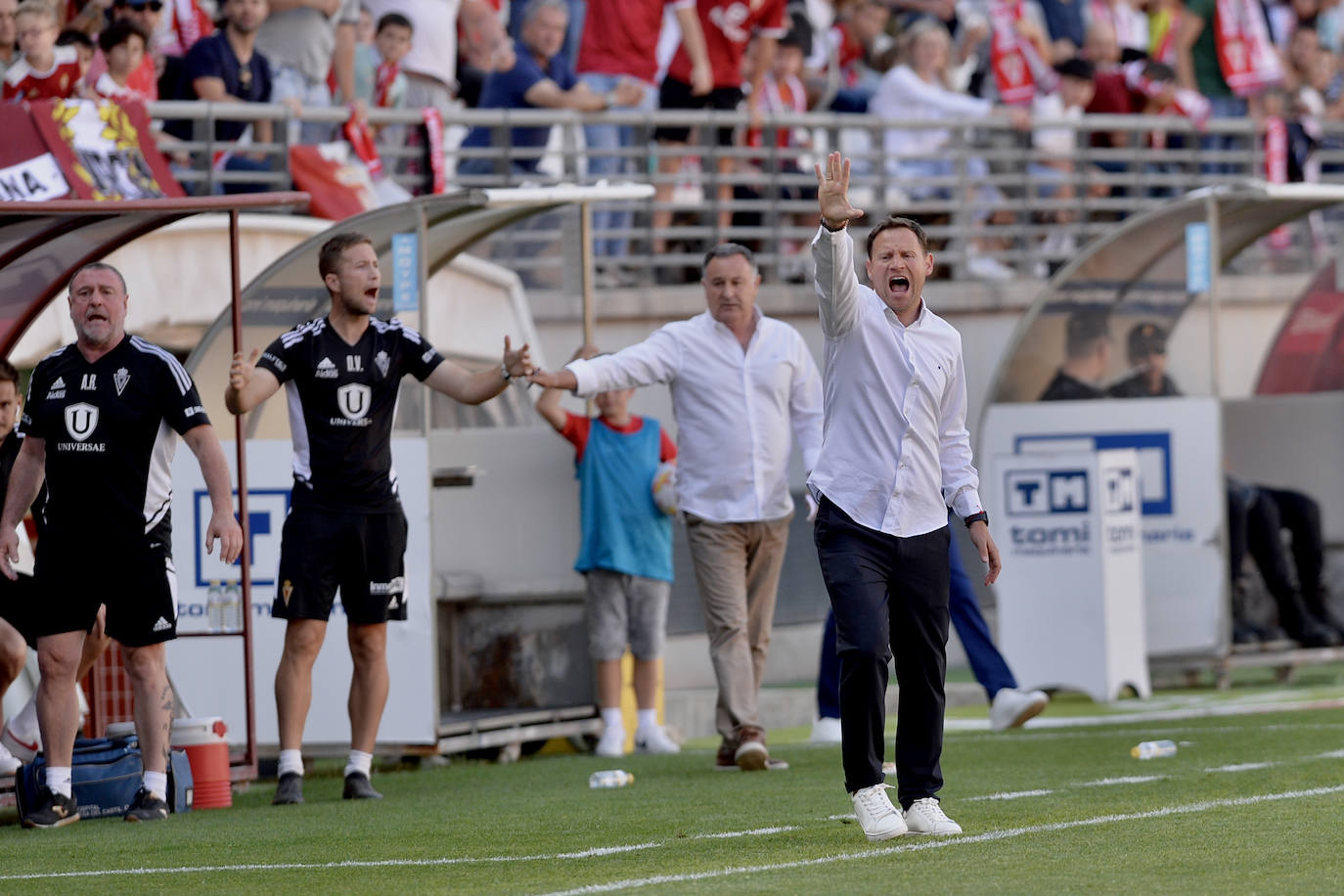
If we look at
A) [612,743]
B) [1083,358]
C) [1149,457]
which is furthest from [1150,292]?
[612,743]

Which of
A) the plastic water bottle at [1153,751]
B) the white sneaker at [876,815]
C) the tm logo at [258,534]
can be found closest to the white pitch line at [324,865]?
the white sneaker at [876,815]

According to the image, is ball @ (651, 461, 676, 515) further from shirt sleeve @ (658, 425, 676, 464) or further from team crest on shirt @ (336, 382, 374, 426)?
team crest on shirt @ (336, 382, 374, 426)

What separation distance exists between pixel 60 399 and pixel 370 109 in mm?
7160

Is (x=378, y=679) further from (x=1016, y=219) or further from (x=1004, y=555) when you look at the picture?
(x=1016, y=219)

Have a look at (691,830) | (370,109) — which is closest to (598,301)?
(370,109)

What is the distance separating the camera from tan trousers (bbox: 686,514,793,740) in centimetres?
1072

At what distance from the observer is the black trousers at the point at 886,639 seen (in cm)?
740

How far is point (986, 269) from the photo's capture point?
19.5 meters

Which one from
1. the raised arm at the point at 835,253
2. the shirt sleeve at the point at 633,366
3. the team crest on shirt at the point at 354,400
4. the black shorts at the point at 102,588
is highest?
the raised arm at the point at 835,253

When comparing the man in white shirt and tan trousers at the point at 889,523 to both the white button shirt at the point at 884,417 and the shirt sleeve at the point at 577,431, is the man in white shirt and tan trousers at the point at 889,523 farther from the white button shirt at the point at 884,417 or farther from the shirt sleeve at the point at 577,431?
the shirt sleeve at the point at 577,431

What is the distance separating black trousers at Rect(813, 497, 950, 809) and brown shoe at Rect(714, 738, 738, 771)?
311cm

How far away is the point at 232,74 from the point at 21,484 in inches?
265

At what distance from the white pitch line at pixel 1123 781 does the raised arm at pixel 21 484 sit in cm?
435

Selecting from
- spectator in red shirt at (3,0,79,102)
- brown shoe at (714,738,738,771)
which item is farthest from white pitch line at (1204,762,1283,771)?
spectator in red shirt at (3,0,79,102)
